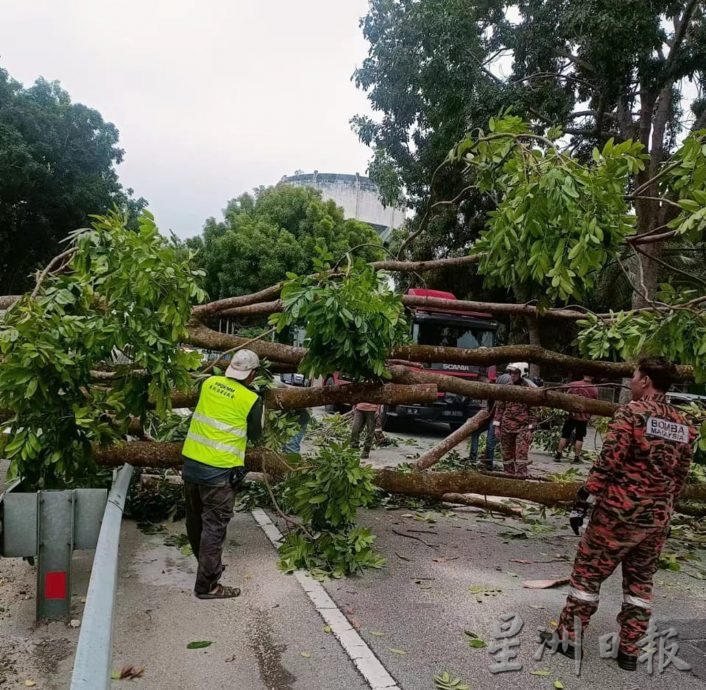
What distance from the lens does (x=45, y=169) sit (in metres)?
23.1

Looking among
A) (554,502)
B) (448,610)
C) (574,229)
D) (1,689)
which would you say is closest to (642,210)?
(554,502)

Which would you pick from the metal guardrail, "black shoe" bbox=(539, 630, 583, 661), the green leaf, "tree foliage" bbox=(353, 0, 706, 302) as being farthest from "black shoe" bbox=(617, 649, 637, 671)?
"tree foliage" bbox=(353, 0, 706, 302)

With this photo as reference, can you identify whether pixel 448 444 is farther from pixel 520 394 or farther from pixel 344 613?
pixel 344 613

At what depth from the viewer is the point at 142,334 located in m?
4.48

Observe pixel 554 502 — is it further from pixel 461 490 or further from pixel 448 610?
pixel 448 610

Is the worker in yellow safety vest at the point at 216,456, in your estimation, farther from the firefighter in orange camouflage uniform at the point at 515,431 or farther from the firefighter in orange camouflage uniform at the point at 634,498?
the firefighter in orange camouflage uniform at the point at 515,431

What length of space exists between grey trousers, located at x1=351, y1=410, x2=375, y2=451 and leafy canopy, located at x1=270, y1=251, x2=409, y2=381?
530cm

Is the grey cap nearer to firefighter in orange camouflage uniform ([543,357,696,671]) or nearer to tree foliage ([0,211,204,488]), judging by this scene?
tree foliage ([0,211,204,488])

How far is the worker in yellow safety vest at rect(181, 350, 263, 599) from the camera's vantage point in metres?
4.62

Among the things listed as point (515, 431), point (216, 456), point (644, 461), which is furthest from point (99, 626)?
point (515, 431)

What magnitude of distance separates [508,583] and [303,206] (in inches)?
1115

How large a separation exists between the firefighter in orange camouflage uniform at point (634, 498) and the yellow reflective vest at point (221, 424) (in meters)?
2.32

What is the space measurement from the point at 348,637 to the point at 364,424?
22.9ft

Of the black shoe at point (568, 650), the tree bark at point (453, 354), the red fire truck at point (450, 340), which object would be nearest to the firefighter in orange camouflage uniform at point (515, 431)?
the tree bark at point (453, 354)
